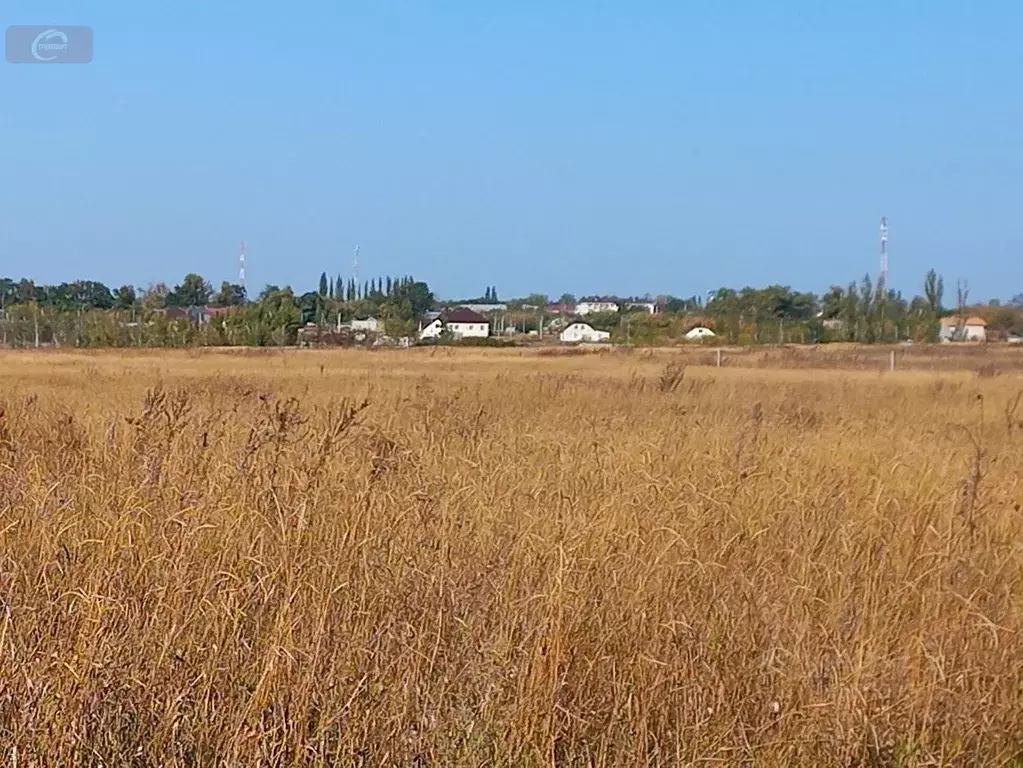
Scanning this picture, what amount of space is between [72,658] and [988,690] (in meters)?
A: 2.77

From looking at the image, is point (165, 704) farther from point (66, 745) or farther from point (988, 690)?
point (988, 690)

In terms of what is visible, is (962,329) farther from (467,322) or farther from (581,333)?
(467,322)

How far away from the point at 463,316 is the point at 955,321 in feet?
197

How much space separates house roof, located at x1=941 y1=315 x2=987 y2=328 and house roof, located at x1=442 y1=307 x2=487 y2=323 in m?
56.2

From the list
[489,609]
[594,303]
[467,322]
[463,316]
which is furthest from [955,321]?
[489,609]

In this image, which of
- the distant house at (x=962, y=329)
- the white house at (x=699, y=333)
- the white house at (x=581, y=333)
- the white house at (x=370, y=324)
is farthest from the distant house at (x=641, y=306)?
the white house at (x=699, y=333)

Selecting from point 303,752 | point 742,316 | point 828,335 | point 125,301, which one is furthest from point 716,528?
point 125,301

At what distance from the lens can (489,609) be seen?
10.5ft

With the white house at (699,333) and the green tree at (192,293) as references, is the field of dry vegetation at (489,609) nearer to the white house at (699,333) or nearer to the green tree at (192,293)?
the white house at (699,333)

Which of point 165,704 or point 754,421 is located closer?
point 165,704

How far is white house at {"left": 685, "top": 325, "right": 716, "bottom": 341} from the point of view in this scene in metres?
79.2

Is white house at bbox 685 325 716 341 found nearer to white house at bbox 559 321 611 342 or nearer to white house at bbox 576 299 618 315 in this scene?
white house at bbox 559 321 611 342

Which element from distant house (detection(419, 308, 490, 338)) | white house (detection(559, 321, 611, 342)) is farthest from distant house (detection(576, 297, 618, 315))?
white house (detection(559, 321, 611, 342))

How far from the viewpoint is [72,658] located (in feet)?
8.40
